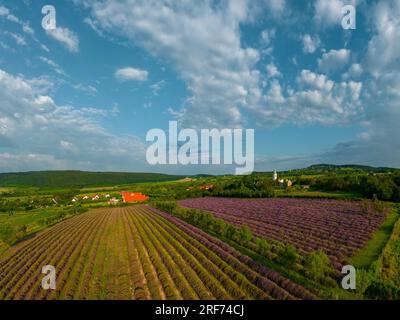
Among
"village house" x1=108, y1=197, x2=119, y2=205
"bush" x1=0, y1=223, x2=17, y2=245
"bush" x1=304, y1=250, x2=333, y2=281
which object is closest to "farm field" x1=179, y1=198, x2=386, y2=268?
"bush" x1=304, y1=250, x2=333, y2=281

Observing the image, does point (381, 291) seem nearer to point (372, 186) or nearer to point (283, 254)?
point (283, 254)

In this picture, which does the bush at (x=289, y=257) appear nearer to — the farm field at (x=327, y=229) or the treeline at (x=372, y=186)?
the farm field at (x=327, y=229)

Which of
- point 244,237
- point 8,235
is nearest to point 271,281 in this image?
point 244,237

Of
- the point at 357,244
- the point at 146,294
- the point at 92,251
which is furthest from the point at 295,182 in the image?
the point at 146,294

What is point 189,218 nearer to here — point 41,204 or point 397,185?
point 397,185

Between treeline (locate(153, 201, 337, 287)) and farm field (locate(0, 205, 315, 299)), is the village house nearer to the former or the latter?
farm field (locate(0, 205, 315, 299))

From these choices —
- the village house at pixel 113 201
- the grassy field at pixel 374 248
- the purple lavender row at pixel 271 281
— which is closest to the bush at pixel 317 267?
the purple lavender row at pixel 271 281
